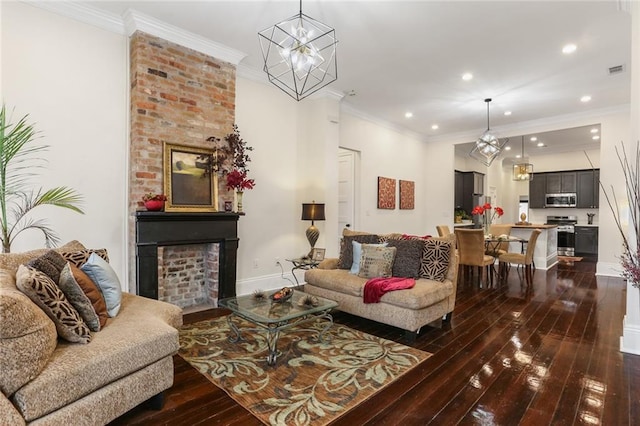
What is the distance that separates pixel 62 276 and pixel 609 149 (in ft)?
26.8

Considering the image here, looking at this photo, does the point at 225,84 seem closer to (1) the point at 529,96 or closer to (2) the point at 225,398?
(2) the point at 225,398

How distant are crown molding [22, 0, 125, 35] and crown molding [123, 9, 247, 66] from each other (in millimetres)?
97

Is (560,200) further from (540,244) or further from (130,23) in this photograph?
(130,23)

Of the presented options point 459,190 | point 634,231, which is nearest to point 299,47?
point 634,231

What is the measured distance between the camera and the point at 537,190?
10180 mm

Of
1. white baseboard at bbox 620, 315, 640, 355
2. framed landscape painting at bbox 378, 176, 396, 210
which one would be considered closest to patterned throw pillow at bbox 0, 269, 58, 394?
white baseboard at bbox 620, 315, 640, 355

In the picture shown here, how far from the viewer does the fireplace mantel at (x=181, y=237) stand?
3.50 m

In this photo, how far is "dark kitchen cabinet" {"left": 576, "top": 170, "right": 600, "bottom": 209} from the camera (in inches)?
356

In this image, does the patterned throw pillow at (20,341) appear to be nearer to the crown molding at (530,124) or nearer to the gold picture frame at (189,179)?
the gold picture frame at (189,179)

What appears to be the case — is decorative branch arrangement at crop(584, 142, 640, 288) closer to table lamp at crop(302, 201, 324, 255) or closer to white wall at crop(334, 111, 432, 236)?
table lamp at crop(302, 201, 324, 255)

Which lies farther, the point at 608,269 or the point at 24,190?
the point at 608,269

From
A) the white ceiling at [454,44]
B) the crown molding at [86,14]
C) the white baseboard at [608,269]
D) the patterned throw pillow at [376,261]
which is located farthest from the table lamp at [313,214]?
the white baseboard at [608,269]

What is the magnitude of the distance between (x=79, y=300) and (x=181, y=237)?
179 cm

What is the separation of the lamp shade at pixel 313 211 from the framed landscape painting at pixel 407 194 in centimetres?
327
